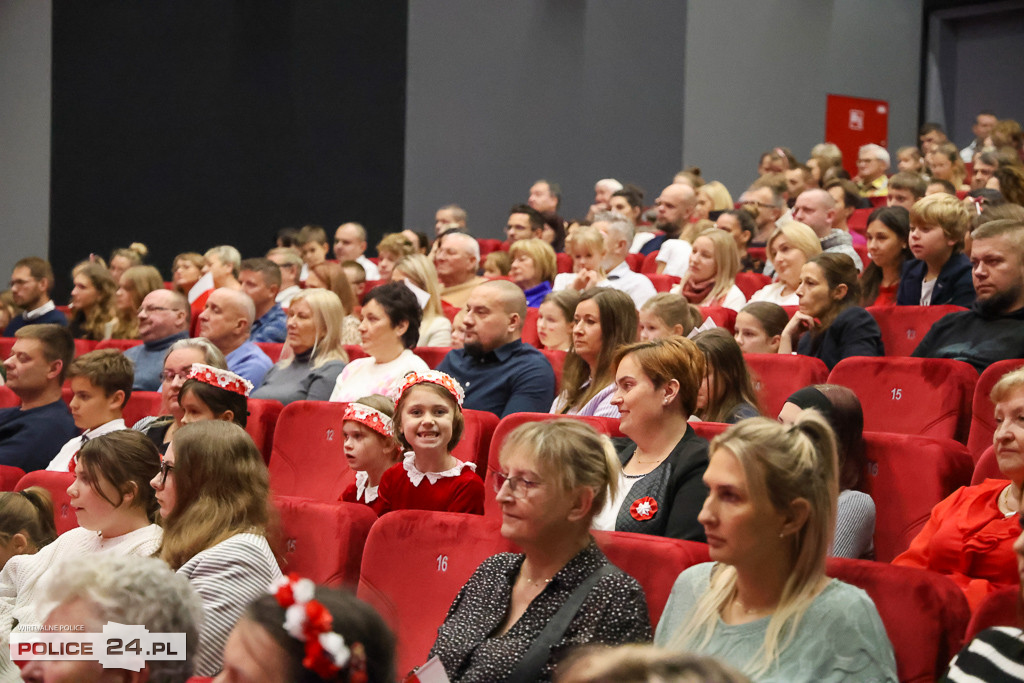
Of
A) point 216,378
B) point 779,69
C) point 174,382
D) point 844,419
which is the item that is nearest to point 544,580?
point 844,419

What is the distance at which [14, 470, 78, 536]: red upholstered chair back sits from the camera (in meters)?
2.72

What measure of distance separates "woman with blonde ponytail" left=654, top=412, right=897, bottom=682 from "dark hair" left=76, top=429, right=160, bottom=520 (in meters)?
1.23

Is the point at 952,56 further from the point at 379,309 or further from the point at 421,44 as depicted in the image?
the point at 379,309

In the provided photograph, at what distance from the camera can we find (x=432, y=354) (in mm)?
3943

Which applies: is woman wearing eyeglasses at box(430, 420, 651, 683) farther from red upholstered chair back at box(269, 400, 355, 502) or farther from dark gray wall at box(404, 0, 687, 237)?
dark gray wall at box(404, 0, 687, 237)

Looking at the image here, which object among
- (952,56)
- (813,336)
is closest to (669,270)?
(813,336)

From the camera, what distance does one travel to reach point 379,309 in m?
3.65

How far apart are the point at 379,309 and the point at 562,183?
511 centimetres

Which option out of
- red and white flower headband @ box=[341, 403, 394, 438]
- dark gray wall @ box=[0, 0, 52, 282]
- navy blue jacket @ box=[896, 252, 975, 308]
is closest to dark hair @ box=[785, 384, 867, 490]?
red and white flower headband @ box=[341, 403, 394, 438]

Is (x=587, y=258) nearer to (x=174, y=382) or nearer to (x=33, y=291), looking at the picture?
(x=174, y=382)

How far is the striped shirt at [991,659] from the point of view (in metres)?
1.40

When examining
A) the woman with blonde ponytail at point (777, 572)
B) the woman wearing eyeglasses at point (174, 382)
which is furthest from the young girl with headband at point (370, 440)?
the woman with blonde ponytail at point (777, 572)

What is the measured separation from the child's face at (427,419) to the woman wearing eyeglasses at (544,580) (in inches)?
28.5

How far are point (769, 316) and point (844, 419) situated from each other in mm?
1401
